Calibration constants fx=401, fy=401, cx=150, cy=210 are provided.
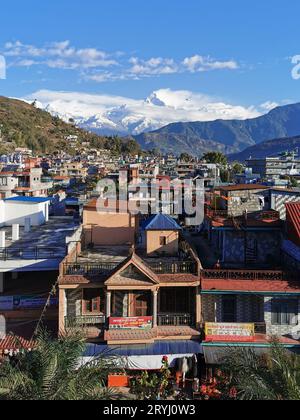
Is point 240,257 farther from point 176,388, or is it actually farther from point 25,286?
point 25,286

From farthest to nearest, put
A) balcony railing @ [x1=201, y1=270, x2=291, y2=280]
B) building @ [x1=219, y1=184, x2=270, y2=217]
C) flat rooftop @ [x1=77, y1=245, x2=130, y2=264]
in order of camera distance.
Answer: building @ [x1=219, y1=184, x2=270, y2=217]
flat rooftop @ [x1=77, y1=245, x2=130, y2=264]
balcony railing @ [x1=201, y1=270, x2=291, y2=280]

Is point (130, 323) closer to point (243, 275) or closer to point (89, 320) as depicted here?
point (89, 320)

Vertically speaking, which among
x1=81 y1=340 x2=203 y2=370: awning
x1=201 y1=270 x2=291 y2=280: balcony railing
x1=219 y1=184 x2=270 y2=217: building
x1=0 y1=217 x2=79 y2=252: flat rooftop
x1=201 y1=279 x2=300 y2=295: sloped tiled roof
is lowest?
x1=81 y1=340 x2=203 y2=370: awning

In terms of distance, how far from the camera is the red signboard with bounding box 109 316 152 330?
15.4 m

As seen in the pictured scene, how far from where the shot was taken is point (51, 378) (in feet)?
27.3

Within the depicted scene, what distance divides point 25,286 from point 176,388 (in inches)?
388

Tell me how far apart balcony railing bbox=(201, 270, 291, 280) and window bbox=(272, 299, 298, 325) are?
960 mm

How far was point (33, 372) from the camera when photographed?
8.77 meters

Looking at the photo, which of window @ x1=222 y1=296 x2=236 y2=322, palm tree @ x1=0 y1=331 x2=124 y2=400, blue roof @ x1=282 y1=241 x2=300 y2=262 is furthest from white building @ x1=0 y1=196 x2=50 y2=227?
palm tree @ x1=0 y1=331 x2=124 y2=400

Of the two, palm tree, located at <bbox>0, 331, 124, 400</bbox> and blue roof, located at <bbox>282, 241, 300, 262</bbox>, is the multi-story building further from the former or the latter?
palm tree, located at <bbox>0, 331, 124, 400</bbox>

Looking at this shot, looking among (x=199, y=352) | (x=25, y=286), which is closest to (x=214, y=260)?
(x=199, y=352)

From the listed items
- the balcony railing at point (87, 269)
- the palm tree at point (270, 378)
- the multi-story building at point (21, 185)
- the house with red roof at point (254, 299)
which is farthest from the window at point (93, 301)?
the multi-story building at point (21, 185)

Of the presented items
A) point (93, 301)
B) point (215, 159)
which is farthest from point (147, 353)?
point (215, 159)

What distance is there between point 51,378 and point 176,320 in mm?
8440
